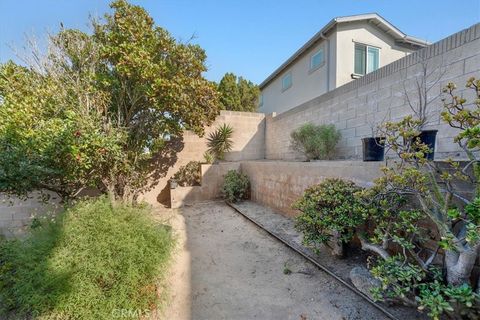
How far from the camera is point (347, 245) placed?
344 centimetres

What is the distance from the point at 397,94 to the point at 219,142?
602cm

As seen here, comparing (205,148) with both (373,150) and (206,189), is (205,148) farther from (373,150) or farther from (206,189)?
(373,150)

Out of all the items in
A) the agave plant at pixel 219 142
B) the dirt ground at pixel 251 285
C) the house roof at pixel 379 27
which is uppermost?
the house roof at pixel 379 27

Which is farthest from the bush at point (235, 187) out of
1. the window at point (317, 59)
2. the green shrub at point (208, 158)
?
the window at point (317, 59)

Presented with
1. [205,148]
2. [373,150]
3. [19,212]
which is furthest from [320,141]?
[19,212]

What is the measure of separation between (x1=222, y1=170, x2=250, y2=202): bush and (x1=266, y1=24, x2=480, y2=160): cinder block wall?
290 cm

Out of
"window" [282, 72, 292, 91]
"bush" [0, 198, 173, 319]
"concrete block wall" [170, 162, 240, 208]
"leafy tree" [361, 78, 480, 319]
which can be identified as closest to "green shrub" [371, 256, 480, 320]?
"leafy tree" [361, 78, 480, 319]

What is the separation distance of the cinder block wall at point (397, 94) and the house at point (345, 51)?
254cm

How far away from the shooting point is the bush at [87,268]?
224cm

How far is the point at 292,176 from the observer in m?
5.21

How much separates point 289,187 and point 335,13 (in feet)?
22.1

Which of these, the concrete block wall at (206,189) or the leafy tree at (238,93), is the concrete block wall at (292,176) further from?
the leafy tree at (238,93)

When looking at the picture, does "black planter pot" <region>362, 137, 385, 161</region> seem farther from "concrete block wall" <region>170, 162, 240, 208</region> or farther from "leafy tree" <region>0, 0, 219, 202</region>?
"concrete block wall" <region>170, 162, 240, 208</region>

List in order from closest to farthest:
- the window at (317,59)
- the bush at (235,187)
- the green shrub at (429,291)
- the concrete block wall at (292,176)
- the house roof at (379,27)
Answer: the green shrub at (429,291)
the concrete block wall at (292,176)
the bush at (235,187)
the house roof at (379,27)
the window at (317,59)
